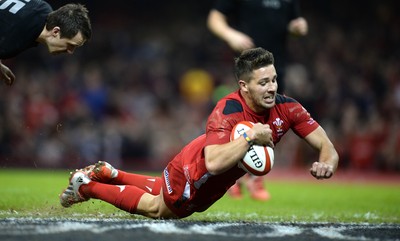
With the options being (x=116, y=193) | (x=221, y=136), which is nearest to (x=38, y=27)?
(x=116, y=193)

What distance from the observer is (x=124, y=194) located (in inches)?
234

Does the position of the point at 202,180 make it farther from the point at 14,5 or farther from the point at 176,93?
the point at 176,93

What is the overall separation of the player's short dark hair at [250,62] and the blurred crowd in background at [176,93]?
285 inches

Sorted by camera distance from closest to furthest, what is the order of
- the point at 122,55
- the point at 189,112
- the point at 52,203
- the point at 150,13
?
1. the point at 52,203
2. the point at 189,112
3. the point at 122,55
4. the point at 150,13

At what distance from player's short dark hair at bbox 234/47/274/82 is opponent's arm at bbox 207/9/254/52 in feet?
5.95

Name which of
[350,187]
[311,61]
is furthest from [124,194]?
[311,61]

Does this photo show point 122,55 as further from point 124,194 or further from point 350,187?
point 124,194

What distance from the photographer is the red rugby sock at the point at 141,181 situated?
20.7 feet

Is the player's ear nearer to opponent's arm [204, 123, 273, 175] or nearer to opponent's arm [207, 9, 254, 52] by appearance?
opponent's arm [204, 123, 273, 175]

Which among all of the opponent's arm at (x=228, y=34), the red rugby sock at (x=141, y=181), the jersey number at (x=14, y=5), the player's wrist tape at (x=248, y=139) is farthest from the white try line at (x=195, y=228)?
the opponent's arm at (x=228, y=34)

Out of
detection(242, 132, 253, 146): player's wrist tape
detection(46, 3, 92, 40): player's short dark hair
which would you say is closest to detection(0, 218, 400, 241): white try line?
detection(242, 132, 253, 146): player's wrist tape

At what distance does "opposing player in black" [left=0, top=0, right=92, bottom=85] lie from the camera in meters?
6.05

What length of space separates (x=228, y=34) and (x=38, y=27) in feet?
7.72

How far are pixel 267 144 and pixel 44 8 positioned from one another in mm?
2430
